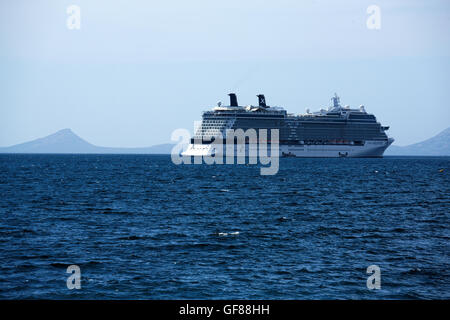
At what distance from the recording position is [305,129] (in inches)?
6378

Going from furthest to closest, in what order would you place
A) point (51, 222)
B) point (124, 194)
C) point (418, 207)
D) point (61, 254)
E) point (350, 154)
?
1. point (350, 154)
2. point (124, 194)
3. point (418, 207)
4. point (51, 222)
5. point (61, 254)

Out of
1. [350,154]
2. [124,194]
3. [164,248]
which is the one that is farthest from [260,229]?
[350,154]

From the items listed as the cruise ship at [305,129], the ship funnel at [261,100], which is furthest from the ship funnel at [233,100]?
the ship funnel at [261,100]

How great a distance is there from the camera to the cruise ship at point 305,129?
156 metres

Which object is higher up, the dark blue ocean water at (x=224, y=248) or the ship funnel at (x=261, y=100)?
the ship funnel at (x=261, y=100)

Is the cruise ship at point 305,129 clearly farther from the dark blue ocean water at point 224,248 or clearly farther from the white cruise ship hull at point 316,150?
the dark blue ocean water at point 224,248

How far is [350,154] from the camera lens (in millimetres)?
167750

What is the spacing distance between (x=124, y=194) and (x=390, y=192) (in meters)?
28.4

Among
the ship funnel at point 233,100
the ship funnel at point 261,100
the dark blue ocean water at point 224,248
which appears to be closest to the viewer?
the dark blue ocean water at point 224,248

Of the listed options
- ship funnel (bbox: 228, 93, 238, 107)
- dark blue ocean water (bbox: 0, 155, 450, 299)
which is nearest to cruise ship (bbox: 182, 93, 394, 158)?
ship funnel (bbox: 228, 93, 238, 107)
